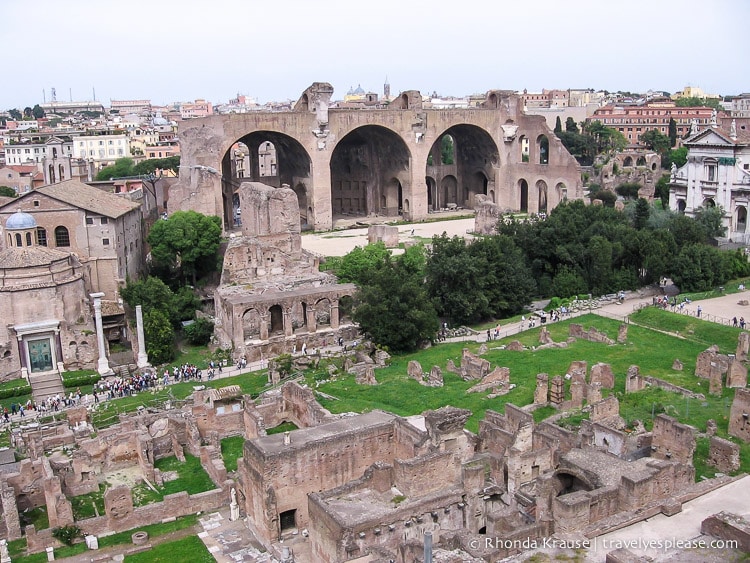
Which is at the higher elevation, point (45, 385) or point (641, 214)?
point (641, 214)

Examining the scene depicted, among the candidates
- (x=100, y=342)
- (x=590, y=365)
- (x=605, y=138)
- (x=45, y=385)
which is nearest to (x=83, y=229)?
(x=100, y=342)

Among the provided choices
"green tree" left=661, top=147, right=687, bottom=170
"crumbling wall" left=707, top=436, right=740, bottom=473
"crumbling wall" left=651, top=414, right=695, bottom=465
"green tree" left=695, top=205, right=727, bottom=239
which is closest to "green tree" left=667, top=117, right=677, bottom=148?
"green tree" left=661, top=147, right=687, bottom=170

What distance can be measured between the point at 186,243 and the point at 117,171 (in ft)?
132

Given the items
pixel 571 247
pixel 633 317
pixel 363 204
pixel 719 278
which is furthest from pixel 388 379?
pixel 363 204

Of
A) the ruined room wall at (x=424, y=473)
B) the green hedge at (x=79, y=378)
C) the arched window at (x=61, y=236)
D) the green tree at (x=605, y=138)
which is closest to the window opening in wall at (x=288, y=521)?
the ruined room wall at (x=424, y=473)

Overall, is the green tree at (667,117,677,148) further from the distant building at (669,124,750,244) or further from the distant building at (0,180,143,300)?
the distant building at (0,180,143,300)

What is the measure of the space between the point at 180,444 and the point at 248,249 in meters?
17.0

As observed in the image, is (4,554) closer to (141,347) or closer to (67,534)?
(67,534)

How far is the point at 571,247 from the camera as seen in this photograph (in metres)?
41.2

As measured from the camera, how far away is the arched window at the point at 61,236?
39125 millimetres

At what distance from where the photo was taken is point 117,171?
264 ft

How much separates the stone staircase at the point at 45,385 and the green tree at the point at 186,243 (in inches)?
497

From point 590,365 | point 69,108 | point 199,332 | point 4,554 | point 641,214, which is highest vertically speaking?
point 69,108

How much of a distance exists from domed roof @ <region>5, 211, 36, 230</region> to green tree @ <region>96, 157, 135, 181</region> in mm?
43804
